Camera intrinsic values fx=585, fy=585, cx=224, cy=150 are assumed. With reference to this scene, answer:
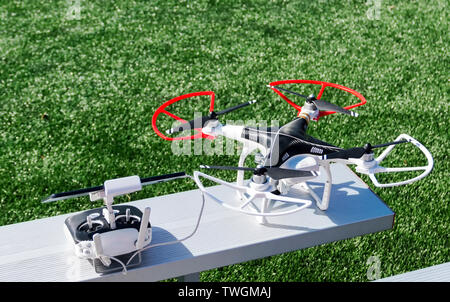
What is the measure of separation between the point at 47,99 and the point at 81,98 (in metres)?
0.40

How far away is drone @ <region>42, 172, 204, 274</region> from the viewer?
335cm

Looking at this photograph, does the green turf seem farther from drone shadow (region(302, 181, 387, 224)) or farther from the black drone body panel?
the black drone body panel

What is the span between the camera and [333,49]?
8148mm

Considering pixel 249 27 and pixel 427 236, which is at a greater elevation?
pixel 249 27

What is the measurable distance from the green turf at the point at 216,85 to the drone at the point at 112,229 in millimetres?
1561

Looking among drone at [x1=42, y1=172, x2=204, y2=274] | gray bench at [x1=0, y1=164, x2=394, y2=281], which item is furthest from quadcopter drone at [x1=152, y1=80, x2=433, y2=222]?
drone at [x1=42, y1=172, x2=204, y2=274]

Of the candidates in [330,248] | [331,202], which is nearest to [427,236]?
[330,248]

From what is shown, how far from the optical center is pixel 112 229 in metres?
3.46

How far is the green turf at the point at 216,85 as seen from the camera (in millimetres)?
5445

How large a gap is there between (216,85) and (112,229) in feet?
13.6

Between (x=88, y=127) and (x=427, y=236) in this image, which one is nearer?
(x=427, y=236)

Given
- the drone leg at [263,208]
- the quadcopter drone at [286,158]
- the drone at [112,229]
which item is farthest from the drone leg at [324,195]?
the drone at [112,229]

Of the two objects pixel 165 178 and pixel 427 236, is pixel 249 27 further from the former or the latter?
pixel 165 178

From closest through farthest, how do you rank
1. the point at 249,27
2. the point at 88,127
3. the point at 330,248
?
1. the point at 330,248
2. the point at 88,127
3. the point at 249,27
